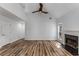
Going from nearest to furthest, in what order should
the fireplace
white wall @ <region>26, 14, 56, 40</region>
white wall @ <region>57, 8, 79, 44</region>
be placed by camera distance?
the fireplace → white wall @ <region>57, 8, 79, 44</region> → white wall @ <region>26, 14, 56, 40</region>

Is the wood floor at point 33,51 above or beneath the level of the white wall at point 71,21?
beneath

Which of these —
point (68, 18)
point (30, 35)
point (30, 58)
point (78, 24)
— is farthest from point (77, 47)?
point (30, 35)

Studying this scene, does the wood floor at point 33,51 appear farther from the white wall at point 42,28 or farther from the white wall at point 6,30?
the white wall at point 42,28

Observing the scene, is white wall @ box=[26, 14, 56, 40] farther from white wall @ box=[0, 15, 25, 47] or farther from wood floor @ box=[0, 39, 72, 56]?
wood floor @ box=[0, 39, 72, 56]

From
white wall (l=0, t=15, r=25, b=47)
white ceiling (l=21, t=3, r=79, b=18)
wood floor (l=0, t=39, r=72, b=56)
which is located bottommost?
wood floor (l=0, t=39, r=72, b=56)

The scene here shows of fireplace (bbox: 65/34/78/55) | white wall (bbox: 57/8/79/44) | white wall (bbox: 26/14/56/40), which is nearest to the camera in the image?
fireplace (bbox: 65/34/78/55)

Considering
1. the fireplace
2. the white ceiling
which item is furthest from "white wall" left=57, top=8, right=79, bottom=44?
the fireplace

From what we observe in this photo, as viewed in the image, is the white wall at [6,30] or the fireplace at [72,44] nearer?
the fireplace at [72,44]

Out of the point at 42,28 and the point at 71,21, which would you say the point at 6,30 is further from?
the point at 71,21

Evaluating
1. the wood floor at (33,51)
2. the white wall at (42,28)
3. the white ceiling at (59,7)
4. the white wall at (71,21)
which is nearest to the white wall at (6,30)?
the wood floor at (33,51)

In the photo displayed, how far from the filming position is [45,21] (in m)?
9.62

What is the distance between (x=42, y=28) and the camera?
966cm

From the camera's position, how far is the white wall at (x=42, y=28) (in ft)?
31.4

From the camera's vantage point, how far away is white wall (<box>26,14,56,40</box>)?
377 inches
